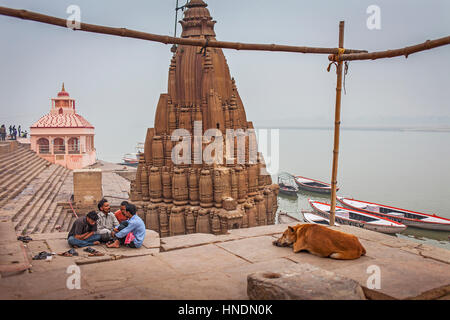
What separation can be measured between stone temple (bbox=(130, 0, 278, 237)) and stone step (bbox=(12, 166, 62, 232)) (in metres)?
3.66

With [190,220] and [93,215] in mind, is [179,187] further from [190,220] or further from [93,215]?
[93,215]

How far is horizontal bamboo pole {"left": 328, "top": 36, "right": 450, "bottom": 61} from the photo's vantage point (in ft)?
13.9

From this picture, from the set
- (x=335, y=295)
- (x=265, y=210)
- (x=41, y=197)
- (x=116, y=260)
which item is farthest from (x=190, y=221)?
(x=335, y=295)

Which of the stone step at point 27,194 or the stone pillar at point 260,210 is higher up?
the stone step at point 27,194

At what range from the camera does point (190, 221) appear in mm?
14203

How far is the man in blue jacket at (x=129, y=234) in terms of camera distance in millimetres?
5633

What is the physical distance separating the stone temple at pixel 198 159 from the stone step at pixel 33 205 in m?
3.66

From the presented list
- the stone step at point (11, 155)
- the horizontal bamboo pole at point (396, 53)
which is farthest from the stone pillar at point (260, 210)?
the stone step at point (11, 155)

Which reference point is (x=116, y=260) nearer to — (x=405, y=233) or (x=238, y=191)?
(x=238, y=191)

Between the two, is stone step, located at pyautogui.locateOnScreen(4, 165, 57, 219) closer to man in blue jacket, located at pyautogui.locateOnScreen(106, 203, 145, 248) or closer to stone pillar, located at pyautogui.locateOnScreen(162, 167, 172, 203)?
stone pillar, located at pyautogui.locateOnScreen(162, 167, 172, 203)

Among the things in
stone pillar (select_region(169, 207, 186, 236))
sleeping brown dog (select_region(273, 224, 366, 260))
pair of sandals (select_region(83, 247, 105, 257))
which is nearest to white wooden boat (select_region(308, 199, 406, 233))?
stone pillar (select_region(169, 207, 186, 236))

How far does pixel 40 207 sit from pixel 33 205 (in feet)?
1.16

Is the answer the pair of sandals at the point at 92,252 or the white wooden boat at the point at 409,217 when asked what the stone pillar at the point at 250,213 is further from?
the white wooden boat at the point at 409,217
